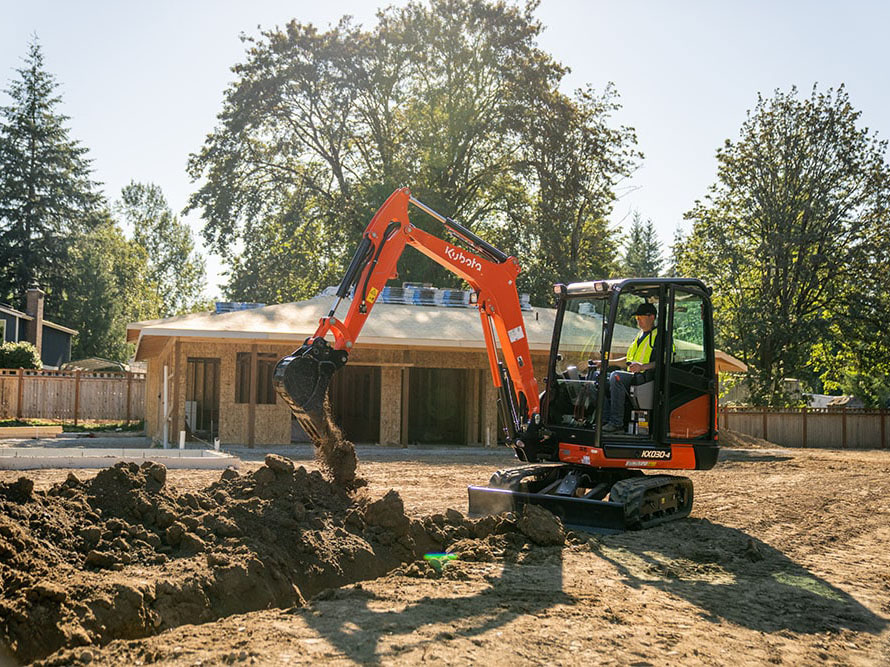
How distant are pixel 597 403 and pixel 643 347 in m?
0.83

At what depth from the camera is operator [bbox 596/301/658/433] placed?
9070 mm

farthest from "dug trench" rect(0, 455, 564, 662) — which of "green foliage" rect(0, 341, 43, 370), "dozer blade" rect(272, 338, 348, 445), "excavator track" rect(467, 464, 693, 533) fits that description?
"green foliage" rect(0, 341, 43, 370)

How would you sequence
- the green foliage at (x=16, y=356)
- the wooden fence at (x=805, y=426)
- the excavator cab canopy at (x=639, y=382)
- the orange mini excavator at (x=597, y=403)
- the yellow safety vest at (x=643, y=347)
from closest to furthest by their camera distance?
1. the orange mini excavator at (x=597, y=403)
2. the excavator cab canopy at (x=639, y=382)
3. the yellow safety vest at (x=643, y=347)
4. the wooden fence at (x=805, y=426)
5. the green foliage at (x=16, y=356)

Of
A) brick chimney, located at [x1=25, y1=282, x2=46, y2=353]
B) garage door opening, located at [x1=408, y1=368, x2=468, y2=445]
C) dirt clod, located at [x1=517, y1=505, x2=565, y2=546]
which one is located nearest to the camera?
dirt clod, located at [x1=517, y1=505, x2=565, y2=546]

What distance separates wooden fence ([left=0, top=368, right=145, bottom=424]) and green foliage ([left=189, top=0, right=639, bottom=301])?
673cm

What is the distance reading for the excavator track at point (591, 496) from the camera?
8562 mm

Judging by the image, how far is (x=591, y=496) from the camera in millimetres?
9000

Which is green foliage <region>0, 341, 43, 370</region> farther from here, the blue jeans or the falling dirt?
the blue jeans

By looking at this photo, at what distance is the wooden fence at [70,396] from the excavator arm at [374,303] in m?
22.5

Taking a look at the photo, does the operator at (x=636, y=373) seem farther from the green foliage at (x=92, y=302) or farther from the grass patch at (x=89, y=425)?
the green foliage at (x=92, y=302)

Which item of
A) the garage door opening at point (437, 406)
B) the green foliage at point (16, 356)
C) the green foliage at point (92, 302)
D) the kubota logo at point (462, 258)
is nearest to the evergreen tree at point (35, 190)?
the green foliage at point (92, 302)

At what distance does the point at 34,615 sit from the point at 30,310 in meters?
39.9

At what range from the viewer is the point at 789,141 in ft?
106

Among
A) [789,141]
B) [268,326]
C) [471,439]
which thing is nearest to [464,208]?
[789,141]
